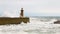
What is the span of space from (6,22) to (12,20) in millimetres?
958

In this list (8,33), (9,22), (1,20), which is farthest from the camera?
(9,22)

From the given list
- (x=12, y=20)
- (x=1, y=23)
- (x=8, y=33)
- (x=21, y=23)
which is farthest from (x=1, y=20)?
(x=8, y=33)

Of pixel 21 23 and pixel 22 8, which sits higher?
pixel 22 8

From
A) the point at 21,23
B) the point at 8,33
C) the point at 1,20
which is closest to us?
the point at 8,33

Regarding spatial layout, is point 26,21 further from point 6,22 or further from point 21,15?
point 6,22

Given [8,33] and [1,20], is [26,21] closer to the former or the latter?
[1,20]

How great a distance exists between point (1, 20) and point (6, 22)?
3.34ft

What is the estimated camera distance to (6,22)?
20.9 metres

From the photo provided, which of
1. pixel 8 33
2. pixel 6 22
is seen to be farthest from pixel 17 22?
pixel 8 33

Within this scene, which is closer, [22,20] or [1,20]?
[1,20]

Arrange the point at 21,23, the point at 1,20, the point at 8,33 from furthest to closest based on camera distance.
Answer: the point at 21,23
the point at 1,20
the point at 8,33

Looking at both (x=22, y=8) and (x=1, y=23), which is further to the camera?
(x=22, y=8)

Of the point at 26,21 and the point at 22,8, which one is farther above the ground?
the point at 22,8

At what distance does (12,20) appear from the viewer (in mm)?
21609
